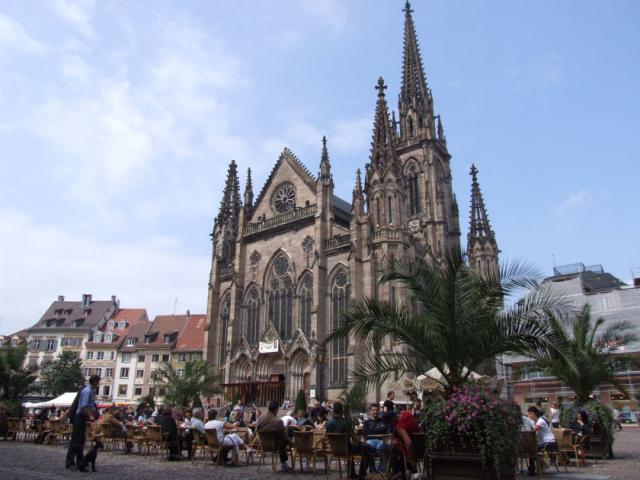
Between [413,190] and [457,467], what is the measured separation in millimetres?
43476

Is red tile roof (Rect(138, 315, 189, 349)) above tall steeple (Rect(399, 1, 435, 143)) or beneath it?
beneath

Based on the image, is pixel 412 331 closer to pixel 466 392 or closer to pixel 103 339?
pixel 466 392

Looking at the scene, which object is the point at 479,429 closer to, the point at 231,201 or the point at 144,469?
the point at 144,469

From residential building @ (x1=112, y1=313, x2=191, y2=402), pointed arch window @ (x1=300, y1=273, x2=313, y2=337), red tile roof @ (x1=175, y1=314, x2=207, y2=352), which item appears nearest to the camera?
pointed arch window @ (x1=300, y1=273, x2=313, y2=337)

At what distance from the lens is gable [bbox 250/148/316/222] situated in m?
41.6

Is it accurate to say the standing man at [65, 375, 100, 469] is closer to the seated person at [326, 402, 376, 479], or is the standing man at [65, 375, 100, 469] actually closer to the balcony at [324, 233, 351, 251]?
the seated person at [326, 402, 376, 479]

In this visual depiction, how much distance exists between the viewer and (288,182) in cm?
4328

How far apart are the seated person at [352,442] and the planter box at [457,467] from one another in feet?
5.12

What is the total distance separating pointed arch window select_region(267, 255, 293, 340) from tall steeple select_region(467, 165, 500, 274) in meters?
15.8

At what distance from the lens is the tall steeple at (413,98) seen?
53.6 meters

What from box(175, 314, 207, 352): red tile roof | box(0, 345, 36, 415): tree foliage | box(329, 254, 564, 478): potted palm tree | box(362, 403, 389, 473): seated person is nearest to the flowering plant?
box(329, 254, 564, 478): potted palm tree

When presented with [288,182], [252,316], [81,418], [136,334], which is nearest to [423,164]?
[288,182]

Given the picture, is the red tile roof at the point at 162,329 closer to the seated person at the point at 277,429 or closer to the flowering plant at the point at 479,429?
the seated person at the point at 277,429

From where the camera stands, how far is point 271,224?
139 feet
